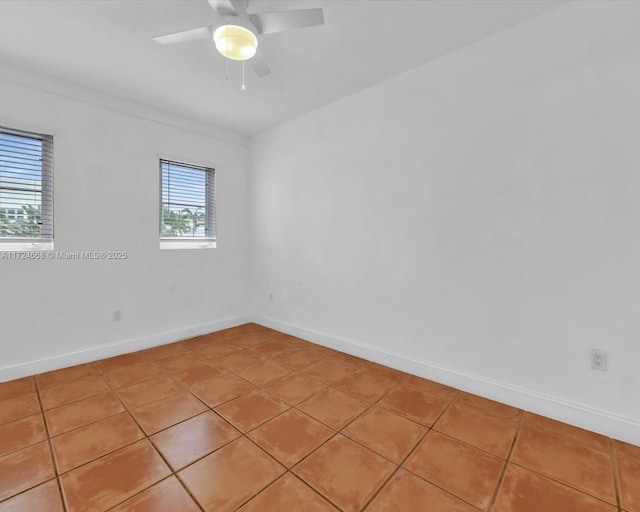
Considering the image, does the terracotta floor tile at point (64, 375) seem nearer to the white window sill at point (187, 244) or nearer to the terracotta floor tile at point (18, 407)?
the terracotta floor tile at point (18, 407)

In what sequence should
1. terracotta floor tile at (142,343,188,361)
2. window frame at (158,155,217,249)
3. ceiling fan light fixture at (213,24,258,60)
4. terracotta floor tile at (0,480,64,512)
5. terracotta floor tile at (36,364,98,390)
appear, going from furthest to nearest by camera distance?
window frame at (158,155,217,249) → terracotta floor tile at (142,343,188,361) → terracotta floor tile at (36,364,98,390) → ceiling fan light fixture at (213,24,258,60) → terracotta floor tile at (0,480,64,512)

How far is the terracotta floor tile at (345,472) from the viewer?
142cm

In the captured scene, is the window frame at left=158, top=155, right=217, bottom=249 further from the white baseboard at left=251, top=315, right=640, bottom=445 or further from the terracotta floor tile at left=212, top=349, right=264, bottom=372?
the white baseboard at left=251, top=315, right=640, bottom=445

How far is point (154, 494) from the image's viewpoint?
1.41 metres

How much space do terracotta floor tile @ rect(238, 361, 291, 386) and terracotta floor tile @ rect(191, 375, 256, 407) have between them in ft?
0.25

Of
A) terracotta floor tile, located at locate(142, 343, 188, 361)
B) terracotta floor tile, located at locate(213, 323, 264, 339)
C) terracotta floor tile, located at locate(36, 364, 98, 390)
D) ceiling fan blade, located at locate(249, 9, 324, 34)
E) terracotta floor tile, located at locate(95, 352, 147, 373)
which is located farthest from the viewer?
terracotta floor tile, located at locate(213, 323, 264, 339)

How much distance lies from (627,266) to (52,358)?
4.53 meters

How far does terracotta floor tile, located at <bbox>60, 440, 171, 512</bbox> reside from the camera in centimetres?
138

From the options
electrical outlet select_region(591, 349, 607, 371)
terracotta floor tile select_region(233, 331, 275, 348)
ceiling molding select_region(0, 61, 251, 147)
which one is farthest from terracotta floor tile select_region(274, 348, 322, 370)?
ceiling molding select_region(0, 61, 251, 147)

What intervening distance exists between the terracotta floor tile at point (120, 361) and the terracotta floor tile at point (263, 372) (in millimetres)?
1141

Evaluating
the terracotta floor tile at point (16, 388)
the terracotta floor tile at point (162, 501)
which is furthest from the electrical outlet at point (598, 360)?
the terracotta floor tile at point (16, 388)

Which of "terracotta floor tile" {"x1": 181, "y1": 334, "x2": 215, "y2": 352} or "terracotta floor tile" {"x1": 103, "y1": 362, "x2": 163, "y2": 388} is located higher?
"terracotta floor tile" {"x1": 181, "y1": 334, "x2": 215, "y2": 352}

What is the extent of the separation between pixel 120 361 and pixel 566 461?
364 cm

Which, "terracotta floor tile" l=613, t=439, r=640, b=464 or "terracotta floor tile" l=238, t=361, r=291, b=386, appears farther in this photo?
"terracotta floor tile" l=238, t=361, r=291, b=386
